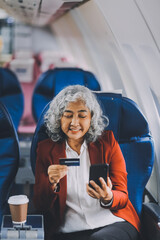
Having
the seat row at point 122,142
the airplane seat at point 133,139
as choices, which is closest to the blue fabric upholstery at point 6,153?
the seat row at point 122,142

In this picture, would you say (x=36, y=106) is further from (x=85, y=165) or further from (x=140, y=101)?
(x=85, y=165)

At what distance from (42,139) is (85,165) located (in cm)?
30

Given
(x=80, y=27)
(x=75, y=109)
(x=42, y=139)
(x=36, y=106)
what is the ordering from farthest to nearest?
(x=80, y=27) → (x=36, y=106) → (x=42, y=139) → (x=75, y=109)

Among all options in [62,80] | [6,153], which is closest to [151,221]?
[6,153]

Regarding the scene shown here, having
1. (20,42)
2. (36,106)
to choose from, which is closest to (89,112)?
(36,106)

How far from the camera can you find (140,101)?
337 cm

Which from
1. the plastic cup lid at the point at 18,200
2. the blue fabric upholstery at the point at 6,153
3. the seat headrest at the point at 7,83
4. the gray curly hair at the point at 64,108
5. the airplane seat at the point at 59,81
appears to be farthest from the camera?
the seat headrest at the point at 7,83

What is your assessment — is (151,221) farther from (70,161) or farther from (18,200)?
(18,200)

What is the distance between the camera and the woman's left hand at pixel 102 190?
1960 mm

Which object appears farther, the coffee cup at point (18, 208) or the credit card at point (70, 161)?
the credit card at point (70, 161)

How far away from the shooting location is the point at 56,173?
2.02m

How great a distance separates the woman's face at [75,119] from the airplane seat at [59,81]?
153 centimetres

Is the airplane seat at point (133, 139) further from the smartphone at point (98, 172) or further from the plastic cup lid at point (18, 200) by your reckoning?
the plastic cup lid at point (18, 200)

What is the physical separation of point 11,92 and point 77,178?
1945 millimetres
